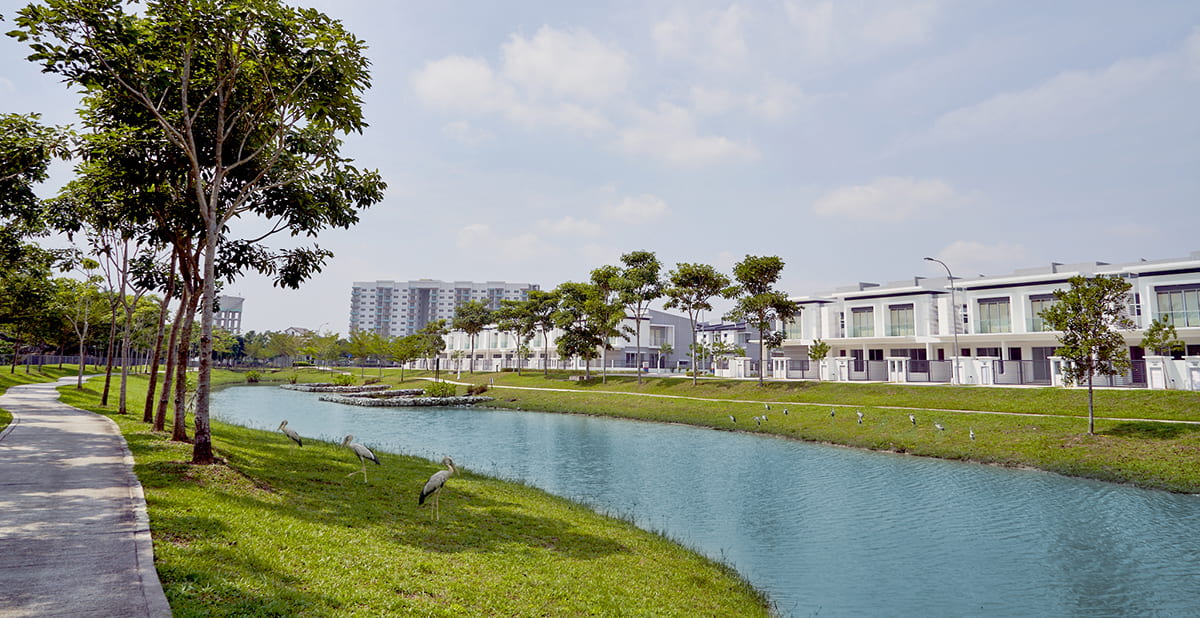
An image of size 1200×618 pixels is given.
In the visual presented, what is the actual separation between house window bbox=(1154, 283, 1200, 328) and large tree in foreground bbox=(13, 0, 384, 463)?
165 feet

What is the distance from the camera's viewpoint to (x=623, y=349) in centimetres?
9812

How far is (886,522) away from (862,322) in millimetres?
43945

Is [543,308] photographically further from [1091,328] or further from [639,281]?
[1091,328]

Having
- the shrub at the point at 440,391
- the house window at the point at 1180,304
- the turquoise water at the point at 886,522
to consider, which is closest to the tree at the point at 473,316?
the shrub at the point at 440,391

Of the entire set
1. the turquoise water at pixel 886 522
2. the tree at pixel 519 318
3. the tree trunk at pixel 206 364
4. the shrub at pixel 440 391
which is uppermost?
the tree at pixel 519 318

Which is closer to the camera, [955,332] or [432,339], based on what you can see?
[955,332]

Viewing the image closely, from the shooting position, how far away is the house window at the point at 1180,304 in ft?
127

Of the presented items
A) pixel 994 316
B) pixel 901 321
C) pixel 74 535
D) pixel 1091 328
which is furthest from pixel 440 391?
pixel 74 535

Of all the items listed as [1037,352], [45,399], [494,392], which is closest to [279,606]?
[45,399]

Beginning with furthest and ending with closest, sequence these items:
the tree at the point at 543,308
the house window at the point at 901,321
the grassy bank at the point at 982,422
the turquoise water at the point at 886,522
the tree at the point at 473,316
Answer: the tree at the point at 473,316 < the tree at the point at 543,308 < the house window at the point at 901,321 < the grassy bank at the point at 982,422 < the turquoise water at the point at 886,522

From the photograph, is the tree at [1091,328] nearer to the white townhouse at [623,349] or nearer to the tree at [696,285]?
the tree at [696,285]

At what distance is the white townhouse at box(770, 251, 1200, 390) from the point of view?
39000mm

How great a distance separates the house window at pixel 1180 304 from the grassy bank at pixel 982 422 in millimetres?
12623

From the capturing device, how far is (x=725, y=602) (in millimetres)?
10805
